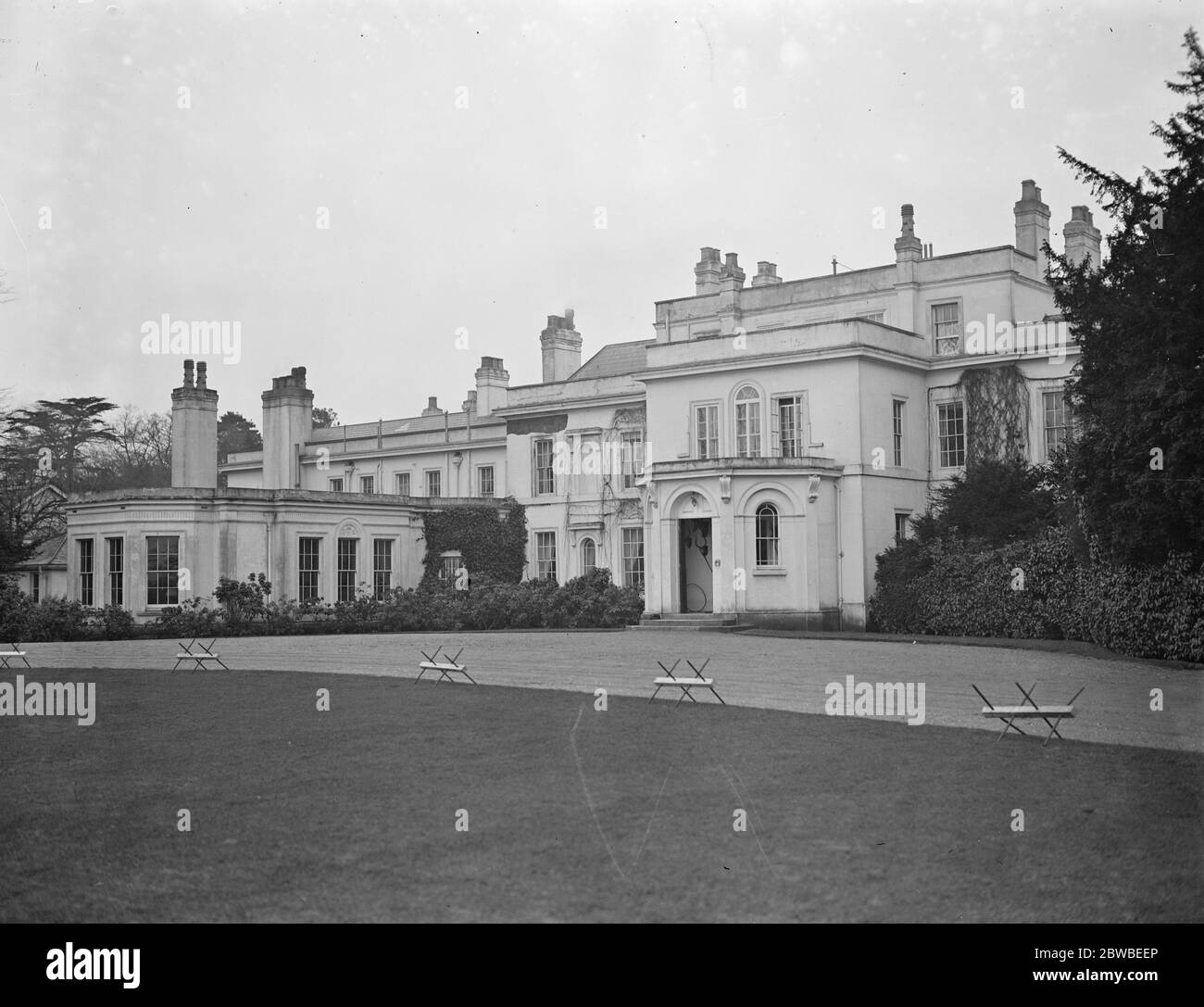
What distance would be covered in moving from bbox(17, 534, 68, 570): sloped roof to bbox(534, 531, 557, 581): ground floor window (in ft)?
50.6

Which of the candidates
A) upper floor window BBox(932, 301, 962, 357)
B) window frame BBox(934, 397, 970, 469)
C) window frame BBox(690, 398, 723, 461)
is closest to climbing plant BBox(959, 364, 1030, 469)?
window frame BBox(934, 397, 970, 469)

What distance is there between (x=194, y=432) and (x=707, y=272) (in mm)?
16633

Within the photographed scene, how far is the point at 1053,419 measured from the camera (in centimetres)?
3164

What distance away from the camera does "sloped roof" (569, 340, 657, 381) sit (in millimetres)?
42094

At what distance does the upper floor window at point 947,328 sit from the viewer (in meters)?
33.5

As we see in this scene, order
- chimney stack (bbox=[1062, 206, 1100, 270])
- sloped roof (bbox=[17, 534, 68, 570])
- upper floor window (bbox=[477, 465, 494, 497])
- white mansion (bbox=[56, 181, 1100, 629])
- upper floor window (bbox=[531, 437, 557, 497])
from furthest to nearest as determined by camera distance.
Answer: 1. upper floor window (bbox=[477, 465, 494, 497])
2. sloped roof (bbox=[17, 534, 68, 570])
3. upper floor window (bbox=[531, 437, 557, 497])
4. chimney stack (bbox=[1062, 206, 1100, 270])
5. white mansion (bbox=[56, 181, 1100, 629])

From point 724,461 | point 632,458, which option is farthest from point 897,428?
point 632,458

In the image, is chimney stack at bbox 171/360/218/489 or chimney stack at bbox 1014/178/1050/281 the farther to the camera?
chimney stack at bbox 171/360/218/489

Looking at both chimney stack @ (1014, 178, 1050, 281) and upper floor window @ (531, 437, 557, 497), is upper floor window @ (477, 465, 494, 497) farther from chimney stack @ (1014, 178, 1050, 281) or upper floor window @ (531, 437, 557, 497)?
chimney stack @ (1014, 178, 1050, 281)

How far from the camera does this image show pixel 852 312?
117 ft

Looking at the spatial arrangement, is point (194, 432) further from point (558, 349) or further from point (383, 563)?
point (558, 349)

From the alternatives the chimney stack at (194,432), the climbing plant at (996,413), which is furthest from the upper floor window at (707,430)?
the chimney stack at (194,432)
